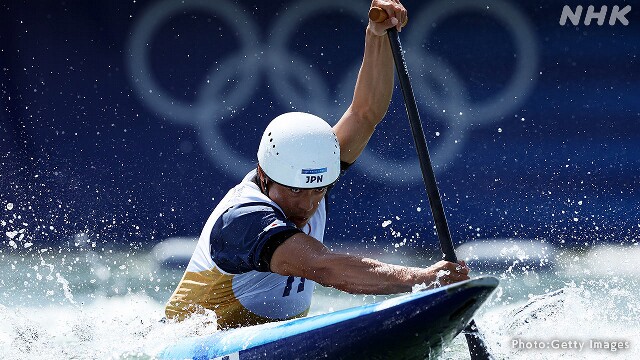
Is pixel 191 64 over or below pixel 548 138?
over

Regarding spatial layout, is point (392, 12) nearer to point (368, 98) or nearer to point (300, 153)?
point (368, 98)

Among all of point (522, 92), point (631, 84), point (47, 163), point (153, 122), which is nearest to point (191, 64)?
point (153, 122)

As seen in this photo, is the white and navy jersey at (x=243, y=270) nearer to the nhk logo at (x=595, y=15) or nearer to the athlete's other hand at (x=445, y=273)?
the athlete's other hand at (x=445, y=273)

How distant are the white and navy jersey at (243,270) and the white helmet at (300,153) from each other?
0.13 metres

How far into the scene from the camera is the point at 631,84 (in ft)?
25.6

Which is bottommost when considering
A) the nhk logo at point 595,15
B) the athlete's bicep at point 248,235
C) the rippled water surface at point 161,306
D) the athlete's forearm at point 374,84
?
the rippled water surface at point 161,306

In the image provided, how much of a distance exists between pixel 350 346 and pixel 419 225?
438 cm

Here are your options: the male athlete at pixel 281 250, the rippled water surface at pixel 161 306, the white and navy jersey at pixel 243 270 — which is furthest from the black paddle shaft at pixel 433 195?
the white and navy jersey at pixel 243 270

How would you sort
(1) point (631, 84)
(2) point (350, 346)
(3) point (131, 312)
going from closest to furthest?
1. (2) point (350, 346)
2. (3) point (131, 312)
3. (1) point (631, 84)

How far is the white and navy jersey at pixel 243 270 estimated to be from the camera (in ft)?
12.8

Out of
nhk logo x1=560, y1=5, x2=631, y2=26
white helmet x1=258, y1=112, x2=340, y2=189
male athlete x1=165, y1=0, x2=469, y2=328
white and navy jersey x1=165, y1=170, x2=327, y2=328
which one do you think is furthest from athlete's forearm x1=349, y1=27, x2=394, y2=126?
nhk logo x1=560, y1=5, x2=631, y2=26

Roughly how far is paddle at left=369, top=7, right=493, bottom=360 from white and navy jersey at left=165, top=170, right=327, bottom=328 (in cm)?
61

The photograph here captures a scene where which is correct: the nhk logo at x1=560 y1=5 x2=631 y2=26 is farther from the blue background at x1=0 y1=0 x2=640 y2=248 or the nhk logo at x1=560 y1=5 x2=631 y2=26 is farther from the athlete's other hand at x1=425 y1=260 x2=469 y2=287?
the athlete's other hand at x1=425 y1=260 x2=469 y2=287

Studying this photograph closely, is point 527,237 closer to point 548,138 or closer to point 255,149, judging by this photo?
point 548,138
